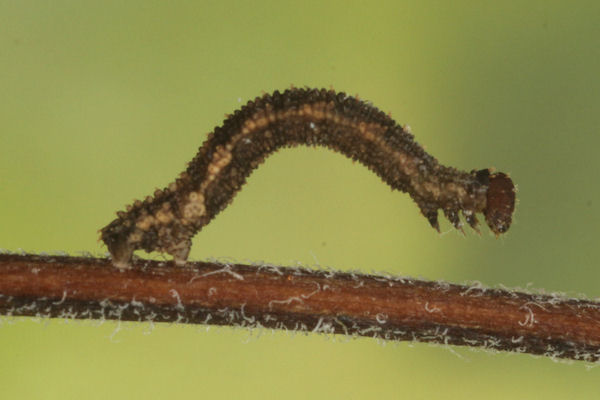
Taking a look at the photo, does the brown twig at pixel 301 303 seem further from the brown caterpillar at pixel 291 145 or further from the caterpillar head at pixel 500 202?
the caterpillar head at pixel 500 202

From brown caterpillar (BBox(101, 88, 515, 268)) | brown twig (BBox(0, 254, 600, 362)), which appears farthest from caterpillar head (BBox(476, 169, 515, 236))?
brown twig (BBox(0, 254, 600, 362))

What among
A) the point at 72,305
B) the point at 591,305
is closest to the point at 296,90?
the point at 72,305

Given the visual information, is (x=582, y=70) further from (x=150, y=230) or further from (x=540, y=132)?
(x=150, y=230)

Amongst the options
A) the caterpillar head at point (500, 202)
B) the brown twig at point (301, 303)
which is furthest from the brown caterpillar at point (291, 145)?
the brown twig at point (301, 303)

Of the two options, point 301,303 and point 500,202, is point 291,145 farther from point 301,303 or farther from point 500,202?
point 500,202

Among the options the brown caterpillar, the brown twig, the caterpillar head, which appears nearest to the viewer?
the brown twig

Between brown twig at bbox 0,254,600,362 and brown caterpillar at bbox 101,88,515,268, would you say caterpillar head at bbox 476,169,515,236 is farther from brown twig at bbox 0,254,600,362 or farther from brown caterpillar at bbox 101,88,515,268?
brown twig at bbox 0,254,600,362

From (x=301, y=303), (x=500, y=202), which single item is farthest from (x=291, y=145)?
(x=500, y=202)
